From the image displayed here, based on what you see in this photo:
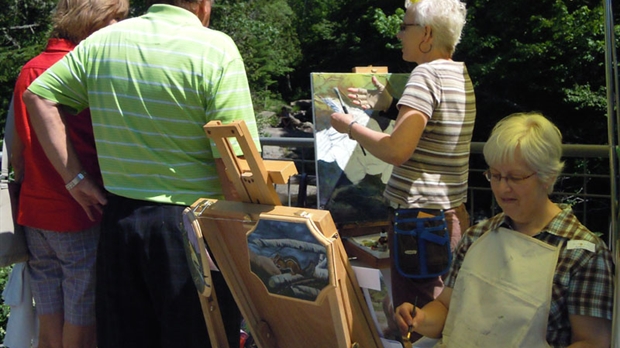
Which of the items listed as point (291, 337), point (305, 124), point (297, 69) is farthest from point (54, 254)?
point (297, 69)

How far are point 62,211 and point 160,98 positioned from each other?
78cm

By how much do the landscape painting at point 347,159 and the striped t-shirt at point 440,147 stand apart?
56cm

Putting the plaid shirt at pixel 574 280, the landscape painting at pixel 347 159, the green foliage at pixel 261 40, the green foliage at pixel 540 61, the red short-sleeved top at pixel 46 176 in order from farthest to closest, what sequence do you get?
the green foliage at pixel 261 40 → the green foliage at pixel 540 61 → the landscape painting at pixel 347 159 → the red short-sleeved top at pixel 46 176 → the plaid shirt at pixel 574 280

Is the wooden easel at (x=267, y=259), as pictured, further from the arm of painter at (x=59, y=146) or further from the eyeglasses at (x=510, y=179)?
the arm of painter at (x=59, y=146)

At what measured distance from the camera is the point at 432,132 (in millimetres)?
2469

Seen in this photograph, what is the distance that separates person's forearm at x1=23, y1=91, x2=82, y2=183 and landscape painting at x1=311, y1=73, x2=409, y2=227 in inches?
42.7

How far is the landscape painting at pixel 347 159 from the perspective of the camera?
3.07m

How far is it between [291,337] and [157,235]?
55 centimetres

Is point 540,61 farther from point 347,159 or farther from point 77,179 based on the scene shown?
point 77,179

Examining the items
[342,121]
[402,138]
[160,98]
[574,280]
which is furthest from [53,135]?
[574,280]

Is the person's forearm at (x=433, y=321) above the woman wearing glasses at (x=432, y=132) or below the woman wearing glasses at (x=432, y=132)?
below

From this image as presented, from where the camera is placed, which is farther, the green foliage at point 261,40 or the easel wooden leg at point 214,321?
the green foliage at point 261,40

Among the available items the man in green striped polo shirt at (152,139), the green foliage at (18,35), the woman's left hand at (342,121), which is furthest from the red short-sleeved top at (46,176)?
the green foliage at (18,35)

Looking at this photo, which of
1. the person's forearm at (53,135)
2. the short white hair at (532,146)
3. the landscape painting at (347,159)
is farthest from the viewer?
the landscape painting at (347,159)
